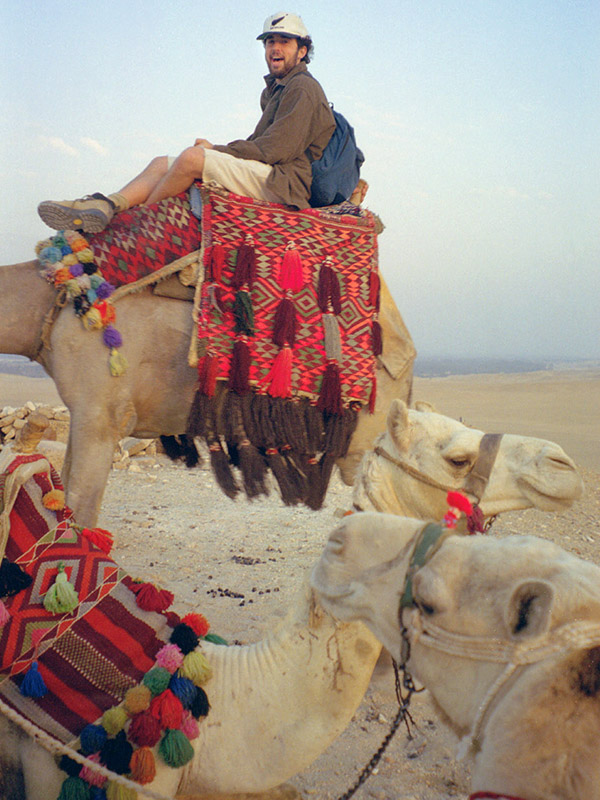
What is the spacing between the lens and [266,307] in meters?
3.69

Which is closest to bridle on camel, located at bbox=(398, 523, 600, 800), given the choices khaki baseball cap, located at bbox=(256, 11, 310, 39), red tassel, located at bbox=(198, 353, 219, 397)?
red tassel, located at bbox=(198, 353, 219, 397)

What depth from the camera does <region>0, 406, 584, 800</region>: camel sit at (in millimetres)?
1730

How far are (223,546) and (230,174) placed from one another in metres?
3.34

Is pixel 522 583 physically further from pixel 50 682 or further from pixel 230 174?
pixel 230 174

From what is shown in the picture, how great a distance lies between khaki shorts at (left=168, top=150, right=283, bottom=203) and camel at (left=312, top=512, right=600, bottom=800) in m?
2.81

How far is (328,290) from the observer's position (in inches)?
148

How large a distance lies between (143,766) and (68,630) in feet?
1.30

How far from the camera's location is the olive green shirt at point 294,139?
3719 millimetres

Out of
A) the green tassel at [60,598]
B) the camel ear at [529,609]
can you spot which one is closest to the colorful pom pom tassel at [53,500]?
the green tassel at [60,598]

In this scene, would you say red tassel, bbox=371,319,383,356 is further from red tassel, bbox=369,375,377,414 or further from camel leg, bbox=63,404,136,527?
camel leg, bbox=63,404,136,527

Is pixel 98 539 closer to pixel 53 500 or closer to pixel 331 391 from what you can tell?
pixel 53 500

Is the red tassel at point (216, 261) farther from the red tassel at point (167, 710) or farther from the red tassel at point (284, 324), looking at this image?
the red tassel at point (167, 710)

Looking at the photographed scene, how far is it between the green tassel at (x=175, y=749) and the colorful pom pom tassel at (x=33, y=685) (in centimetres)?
33

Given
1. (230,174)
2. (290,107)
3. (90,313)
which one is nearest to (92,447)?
(90,313)
